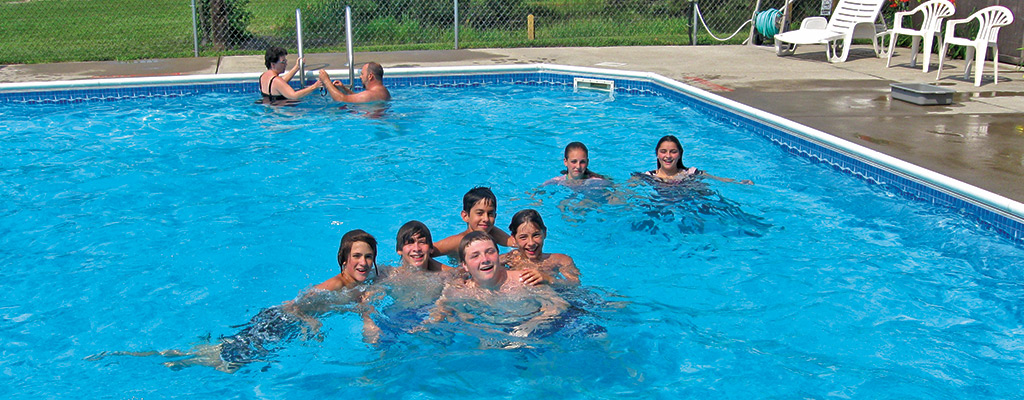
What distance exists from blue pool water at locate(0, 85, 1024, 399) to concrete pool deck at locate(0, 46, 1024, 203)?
0.61 meters

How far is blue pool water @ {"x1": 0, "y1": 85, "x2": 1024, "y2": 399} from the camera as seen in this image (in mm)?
4480

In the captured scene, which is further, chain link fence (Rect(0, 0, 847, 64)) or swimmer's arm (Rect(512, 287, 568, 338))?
chain link fence (Rect(0, 0, 847, 64))

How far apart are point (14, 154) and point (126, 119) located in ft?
6.23

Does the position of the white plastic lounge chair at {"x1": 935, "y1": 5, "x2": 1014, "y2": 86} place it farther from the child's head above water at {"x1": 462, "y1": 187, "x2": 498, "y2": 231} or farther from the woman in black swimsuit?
the woman in black swimsuit

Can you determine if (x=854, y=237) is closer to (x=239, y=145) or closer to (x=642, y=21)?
(x=239, y=145)

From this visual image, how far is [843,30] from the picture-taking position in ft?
44.4

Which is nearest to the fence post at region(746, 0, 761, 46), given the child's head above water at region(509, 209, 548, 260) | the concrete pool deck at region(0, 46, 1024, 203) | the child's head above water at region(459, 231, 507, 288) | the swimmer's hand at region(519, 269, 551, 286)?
the concrete pool deck at region(0, 46, 1024, 203)

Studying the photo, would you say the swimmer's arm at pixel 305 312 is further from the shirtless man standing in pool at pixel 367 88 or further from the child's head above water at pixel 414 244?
the shirtless man standing in pool at pixel 367 88

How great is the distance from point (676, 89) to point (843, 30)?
385cm

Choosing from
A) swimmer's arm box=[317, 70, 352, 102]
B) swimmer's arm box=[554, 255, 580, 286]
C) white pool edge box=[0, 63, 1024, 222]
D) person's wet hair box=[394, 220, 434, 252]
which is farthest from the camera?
swimmer's arm box=[317, 70, 352, 102]

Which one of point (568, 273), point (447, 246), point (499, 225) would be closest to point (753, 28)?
point (499, 225)

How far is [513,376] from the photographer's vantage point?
439cm

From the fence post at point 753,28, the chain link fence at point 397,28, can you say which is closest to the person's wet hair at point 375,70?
the chain link fence at point 397,28

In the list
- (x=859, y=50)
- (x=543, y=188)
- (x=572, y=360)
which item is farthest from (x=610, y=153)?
(x=859, y=50)
